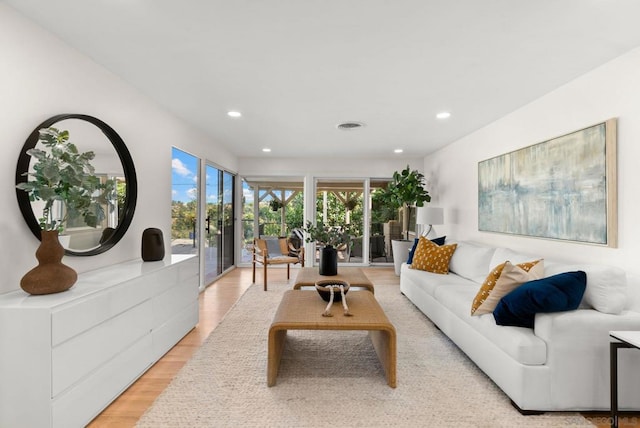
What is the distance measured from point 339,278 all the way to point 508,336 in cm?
195

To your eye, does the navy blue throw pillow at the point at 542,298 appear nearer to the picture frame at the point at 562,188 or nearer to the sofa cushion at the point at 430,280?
the picture frame at the point at 562,188

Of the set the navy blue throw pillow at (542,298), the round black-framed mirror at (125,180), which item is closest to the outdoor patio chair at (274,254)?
the round black-framed mirror at (125,180)

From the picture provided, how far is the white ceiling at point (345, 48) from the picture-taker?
1.95m

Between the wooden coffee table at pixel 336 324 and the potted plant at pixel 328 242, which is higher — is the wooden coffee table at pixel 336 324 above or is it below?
below

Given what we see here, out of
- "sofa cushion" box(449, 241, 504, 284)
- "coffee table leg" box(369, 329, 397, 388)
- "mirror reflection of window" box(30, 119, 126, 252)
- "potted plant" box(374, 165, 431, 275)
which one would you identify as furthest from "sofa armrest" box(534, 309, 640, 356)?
"potted plant" box(374, 165, 431, 275)

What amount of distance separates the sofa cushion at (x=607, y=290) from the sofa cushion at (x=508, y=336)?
43cm

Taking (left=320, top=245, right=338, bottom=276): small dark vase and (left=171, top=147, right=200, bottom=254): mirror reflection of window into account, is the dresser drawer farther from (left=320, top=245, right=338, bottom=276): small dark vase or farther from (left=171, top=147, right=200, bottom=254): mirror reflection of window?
(left=320, top=245, right=338, bottom=276): small dark vase

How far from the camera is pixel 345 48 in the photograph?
7.91 feet

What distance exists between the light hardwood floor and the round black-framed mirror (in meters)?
1.04

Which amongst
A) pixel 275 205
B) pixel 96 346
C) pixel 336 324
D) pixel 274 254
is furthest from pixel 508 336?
pixel 275 205

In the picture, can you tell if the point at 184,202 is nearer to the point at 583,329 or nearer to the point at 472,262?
the point at 472,262

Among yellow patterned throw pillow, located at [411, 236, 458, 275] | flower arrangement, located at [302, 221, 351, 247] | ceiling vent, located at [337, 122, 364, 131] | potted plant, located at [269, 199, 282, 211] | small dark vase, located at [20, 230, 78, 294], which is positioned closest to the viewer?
small dark vase, located at [20, 230, 78, 294]

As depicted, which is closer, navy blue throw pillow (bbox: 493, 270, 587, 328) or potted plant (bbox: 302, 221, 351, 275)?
navy blue throw pillow (bbox: 493, 270, 587, 328)

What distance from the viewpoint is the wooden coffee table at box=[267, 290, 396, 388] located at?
231cm
